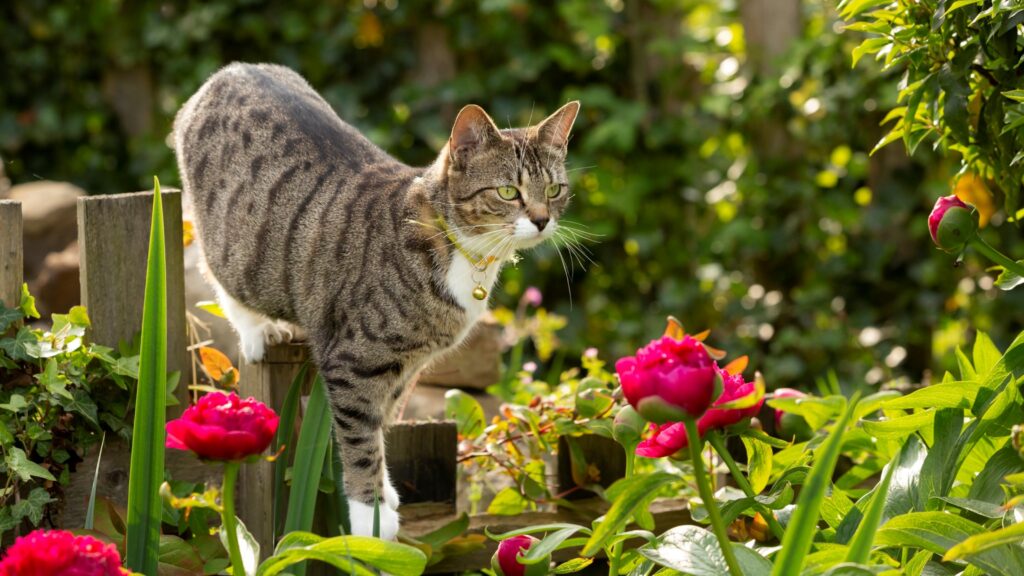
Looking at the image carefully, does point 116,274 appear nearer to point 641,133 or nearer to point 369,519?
point 369,519

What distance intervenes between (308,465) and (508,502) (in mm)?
586

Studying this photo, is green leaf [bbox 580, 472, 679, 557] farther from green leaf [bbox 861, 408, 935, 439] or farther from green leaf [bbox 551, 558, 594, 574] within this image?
green leaf [bbox 861, 408, 935, 439]

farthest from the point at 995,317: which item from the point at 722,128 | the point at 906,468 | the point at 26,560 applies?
the point at 26,560

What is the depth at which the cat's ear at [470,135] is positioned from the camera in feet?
7.77

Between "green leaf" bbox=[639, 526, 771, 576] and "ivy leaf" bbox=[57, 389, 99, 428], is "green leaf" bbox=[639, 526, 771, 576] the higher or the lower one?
the lower one

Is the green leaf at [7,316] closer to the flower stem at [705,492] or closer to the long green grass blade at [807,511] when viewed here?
the flower stem at [705,492]

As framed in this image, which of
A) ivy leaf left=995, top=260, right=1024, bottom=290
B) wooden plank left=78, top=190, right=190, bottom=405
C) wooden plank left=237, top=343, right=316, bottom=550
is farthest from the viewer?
wooden plank left=237, top=343, right=316, bottom=550

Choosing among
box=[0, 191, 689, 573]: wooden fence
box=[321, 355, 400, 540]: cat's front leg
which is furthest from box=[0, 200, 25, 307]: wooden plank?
box=[321, 355, 400, 540]: cat's front leg

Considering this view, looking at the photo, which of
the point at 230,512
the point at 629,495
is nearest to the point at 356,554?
the point at 230,512

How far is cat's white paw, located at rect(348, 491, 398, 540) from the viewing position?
7.20 ft

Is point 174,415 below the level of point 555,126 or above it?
below

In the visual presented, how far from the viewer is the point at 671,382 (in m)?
1.27

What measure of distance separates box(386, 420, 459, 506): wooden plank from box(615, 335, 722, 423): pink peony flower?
1.03 meters

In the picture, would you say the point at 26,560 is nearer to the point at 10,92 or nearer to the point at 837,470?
the point at 837,470
